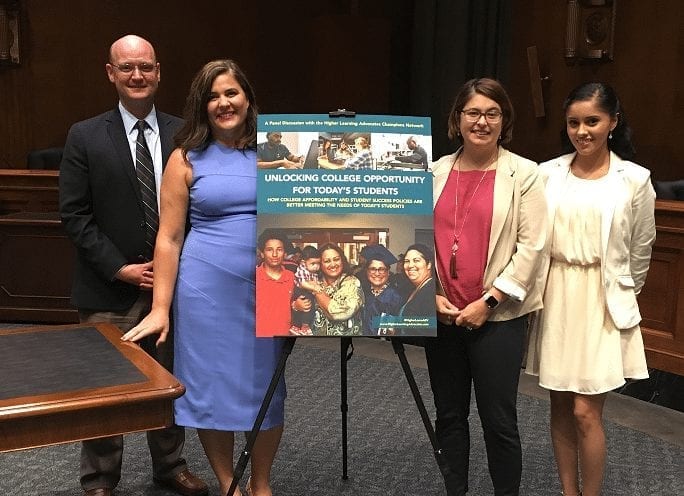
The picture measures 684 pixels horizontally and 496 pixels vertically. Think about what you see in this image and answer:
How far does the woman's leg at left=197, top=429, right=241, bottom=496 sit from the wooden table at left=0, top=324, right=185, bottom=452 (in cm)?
74

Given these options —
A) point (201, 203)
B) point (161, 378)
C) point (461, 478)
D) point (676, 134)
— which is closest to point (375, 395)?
point (461, 478)

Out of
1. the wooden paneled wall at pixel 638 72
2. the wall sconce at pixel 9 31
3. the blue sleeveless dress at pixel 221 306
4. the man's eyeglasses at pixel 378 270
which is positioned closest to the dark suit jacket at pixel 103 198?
the blue sleeveless dress at pixel 221 306

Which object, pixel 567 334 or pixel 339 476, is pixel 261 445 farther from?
pixel 567 334

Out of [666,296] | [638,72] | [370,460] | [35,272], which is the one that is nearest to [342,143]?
[370,460]

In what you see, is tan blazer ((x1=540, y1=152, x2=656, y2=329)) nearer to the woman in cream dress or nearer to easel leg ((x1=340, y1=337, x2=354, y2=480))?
the woman in cream dress

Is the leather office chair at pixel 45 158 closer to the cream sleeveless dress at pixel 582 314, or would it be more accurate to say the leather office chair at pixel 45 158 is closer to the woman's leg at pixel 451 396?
the woman's leg at pixel 451 396

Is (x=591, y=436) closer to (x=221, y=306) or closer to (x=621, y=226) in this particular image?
(x=621, y=226)

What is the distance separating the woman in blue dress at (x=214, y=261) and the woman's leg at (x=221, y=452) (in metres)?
0.06

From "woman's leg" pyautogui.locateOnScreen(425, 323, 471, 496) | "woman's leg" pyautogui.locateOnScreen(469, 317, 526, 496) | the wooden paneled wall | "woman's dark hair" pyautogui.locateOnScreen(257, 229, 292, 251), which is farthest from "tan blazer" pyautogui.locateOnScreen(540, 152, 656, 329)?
the wooden paneled wall

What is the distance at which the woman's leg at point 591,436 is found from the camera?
2.50 metres

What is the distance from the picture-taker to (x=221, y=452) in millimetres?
2562

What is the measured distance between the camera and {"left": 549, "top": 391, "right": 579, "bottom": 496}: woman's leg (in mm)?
2605

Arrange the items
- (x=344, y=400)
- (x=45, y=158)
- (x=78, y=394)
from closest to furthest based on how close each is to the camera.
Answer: (x=78, y=394) → (x=344, y=400) → (x=45, y=158)

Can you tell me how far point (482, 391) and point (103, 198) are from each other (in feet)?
4.35
